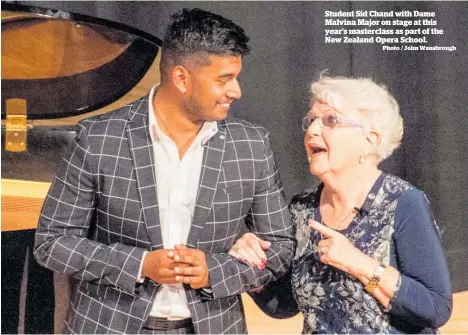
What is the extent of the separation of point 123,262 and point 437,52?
2.54 feet

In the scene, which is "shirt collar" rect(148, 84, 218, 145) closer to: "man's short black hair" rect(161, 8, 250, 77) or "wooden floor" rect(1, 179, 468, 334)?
"man's short black hair" rect(161, 8, 250, 77)

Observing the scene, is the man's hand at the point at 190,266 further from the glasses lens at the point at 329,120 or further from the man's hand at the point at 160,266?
the glasses lens at the point at 329,120

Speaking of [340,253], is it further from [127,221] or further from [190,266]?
[127,221]

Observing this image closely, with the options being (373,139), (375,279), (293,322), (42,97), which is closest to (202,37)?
(373,139)

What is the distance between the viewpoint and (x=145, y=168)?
3.52 feet

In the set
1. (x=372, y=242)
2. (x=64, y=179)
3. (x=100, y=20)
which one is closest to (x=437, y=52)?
(x=372, y=242)

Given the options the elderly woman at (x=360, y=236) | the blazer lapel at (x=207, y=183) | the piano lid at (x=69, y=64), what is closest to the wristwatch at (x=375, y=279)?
the elderly woman at (x=360, y=236)

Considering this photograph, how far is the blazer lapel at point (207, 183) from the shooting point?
107 cm

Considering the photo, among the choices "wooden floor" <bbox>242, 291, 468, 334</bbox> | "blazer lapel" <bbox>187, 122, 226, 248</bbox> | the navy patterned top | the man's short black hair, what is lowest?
"wooden floor" <bbox>242, 291, 468, 334</bbox>

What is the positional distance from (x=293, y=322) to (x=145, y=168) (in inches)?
29.8

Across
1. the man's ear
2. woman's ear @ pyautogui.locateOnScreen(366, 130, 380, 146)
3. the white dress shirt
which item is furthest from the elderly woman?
the man's ear

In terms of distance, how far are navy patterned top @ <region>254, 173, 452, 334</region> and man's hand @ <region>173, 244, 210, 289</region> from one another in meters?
0.18

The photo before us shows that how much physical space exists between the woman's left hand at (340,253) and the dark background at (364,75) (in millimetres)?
421

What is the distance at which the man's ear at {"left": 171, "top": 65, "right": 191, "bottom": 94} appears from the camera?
3.60ft
